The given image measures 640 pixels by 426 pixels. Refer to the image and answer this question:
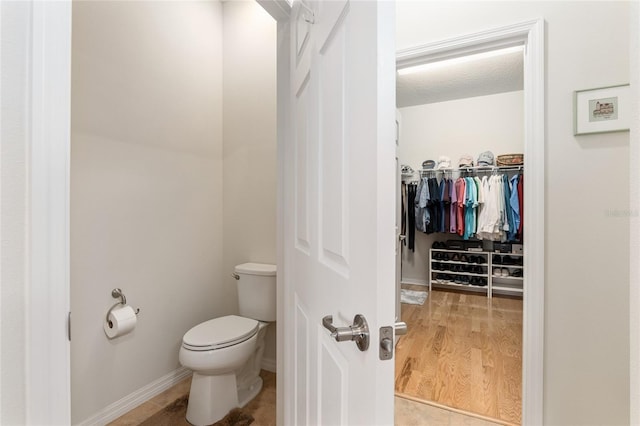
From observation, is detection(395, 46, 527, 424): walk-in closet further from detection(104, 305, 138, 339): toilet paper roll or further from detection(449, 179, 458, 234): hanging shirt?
detection(104, 305, 138, 339): toilet paper roll

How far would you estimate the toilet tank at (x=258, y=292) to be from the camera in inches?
74.6

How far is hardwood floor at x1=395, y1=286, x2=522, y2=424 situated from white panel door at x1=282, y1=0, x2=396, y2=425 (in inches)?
45.3

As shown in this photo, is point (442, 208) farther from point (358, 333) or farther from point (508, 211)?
point (358, 333)

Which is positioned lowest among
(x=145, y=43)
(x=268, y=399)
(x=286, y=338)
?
(x=268, y=399)

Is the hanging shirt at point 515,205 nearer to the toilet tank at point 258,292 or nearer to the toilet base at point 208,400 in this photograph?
the toilet tank at point 258,292

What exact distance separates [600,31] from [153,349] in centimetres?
274

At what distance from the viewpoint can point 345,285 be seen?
0.66 meters

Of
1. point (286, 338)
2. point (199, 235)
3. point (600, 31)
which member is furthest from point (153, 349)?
point (600, 31)

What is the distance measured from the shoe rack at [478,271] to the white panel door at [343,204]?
340 cm

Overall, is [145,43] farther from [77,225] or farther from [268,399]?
[268,399]

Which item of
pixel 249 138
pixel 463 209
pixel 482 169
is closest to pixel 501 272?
pixel 463 209

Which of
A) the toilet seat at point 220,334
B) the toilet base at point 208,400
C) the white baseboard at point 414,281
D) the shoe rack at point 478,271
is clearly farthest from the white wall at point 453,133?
the toilet base at point 208,400

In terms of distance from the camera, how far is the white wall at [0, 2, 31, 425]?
497 millimetres

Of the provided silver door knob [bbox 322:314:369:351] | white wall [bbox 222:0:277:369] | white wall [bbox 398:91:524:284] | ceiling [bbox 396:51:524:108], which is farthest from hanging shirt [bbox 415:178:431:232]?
silver door knob [bbox 322:314:369:351]
